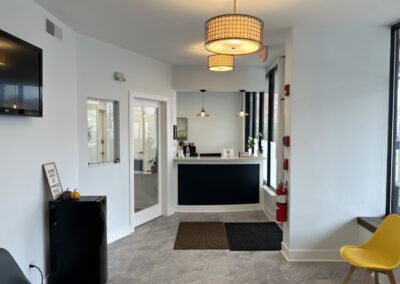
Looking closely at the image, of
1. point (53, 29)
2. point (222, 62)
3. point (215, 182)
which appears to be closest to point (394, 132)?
point (222, 62)

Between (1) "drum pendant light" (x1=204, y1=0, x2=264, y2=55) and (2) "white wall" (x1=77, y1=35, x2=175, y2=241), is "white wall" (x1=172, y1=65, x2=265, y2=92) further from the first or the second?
(1) "drum pendant light" (x1=204, y1=0, x2=264, y2=55)

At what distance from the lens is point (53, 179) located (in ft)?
10.6

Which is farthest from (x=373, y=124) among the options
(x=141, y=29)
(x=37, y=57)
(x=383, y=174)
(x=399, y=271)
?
(x=37, y=57)

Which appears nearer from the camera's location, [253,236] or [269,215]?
[253,236]

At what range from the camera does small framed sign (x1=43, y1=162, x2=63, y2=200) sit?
314 cm

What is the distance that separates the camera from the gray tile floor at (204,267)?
3.33m

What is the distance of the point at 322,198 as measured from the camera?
3756mm

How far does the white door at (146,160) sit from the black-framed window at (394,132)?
3.53 metres

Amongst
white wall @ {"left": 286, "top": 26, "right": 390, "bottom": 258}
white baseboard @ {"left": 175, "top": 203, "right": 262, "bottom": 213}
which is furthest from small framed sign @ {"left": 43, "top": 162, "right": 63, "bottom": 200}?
white baseboard @ {"left": 175, "top": 203, "right": 262, "bottom": 213}

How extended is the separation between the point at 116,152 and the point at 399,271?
12.3 feet

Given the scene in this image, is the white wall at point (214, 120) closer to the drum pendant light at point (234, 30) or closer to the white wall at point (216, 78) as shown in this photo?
the white wall at point (216, 78)

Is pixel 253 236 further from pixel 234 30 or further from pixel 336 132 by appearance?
pixel 234 30

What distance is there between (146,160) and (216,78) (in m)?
2.05

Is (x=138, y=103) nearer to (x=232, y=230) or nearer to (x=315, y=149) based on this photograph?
(x=232, y=230)
